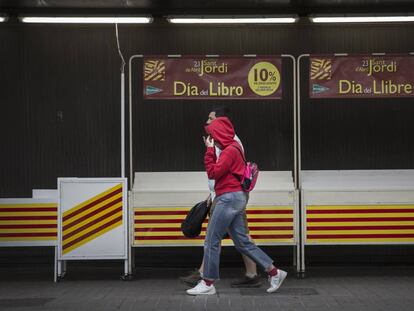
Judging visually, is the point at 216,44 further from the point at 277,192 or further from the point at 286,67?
the point at 277,192

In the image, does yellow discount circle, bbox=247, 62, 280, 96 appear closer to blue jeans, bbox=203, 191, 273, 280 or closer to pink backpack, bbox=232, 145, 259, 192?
pink backpack, bbox=232, 145, 259, 192

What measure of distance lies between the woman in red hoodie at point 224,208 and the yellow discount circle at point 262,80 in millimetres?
1380

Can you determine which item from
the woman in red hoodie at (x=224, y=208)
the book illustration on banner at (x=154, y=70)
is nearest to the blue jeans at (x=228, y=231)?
the woman in red hoodie at (x=224, y=208)

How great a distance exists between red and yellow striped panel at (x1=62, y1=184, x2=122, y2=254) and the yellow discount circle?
7.19 ft

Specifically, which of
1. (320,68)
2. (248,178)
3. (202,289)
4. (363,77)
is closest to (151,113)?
(320,68)

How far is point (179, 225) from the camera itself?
364 inches

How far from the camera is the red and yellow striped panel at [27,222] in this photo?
9.32 metres

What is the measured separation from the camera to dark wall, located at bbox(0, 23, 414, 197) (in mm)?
10297

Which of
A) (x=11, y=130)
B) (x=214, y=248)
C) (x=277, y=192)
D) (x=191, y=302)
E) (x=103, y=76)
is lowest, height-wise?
(x=191, y=302)

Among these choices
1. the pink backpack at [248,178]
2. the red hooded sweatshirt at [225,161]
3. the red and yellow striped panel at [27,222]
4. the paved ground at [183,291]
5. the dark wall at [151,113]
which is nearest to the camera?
the paved ground at [183,291]

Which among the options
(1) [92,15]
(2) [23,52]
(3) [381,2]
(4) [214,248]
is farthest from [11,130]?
(3) [381,2]

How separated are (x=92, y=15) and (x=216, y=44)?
1.82 m

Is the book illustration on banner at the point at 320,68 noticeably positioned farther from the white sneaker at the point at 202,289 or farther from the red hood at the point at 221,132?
the white sneaker at the point at 202,289

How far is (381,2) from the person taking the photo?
9453mm
